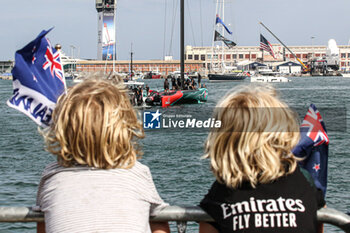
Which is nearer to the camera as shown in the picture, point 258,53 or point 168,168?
point 168,168

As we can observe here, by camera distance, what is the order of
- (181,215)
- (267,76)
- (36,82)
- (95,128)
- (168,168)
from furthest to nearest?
1. (267,76)
2. (168,168)
3. (36,82)
4. (181,215)
5. (95,128)

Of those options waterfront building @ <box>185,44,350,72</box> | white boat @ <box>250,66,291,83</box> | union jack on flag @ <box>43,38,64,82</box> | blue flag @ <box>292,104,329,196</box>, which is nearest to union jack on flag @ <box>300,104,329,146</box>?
blue flag @ <box>292,104,329,196</box>

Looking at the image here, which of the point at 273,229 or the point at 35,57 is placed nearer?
the point at 273,229

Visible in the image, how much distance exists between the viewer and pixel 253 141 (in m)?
2.05

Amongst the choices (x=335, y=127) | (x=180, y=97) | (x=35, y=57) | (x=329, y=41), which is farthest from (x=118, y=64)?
(x=35, y=57)

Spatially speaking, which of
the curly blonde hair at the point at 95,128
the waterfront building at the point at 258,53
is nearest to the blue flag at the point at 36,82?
the curly blonde hair at the point at 95,128

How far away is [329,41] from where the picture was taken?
462 ft

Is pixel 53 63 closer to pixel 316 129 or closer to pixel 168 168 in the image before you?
pixel 316 129

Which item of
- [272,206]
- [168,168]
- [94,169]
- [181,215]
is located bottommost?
[168,168]

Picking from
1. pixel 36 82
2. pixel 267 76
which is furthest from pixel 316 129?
pixel 267 76

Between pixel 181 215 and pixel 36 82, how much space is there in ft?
3.78

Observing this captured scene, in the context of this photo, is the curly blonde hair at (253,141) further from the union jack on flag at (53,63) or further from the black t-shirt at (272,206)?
the union jack on flag at (53,63)

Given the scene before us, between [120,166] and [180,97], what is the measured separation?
1294 inches

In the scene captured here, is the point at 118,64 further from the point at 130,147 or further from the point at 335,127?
the point at 130,147
